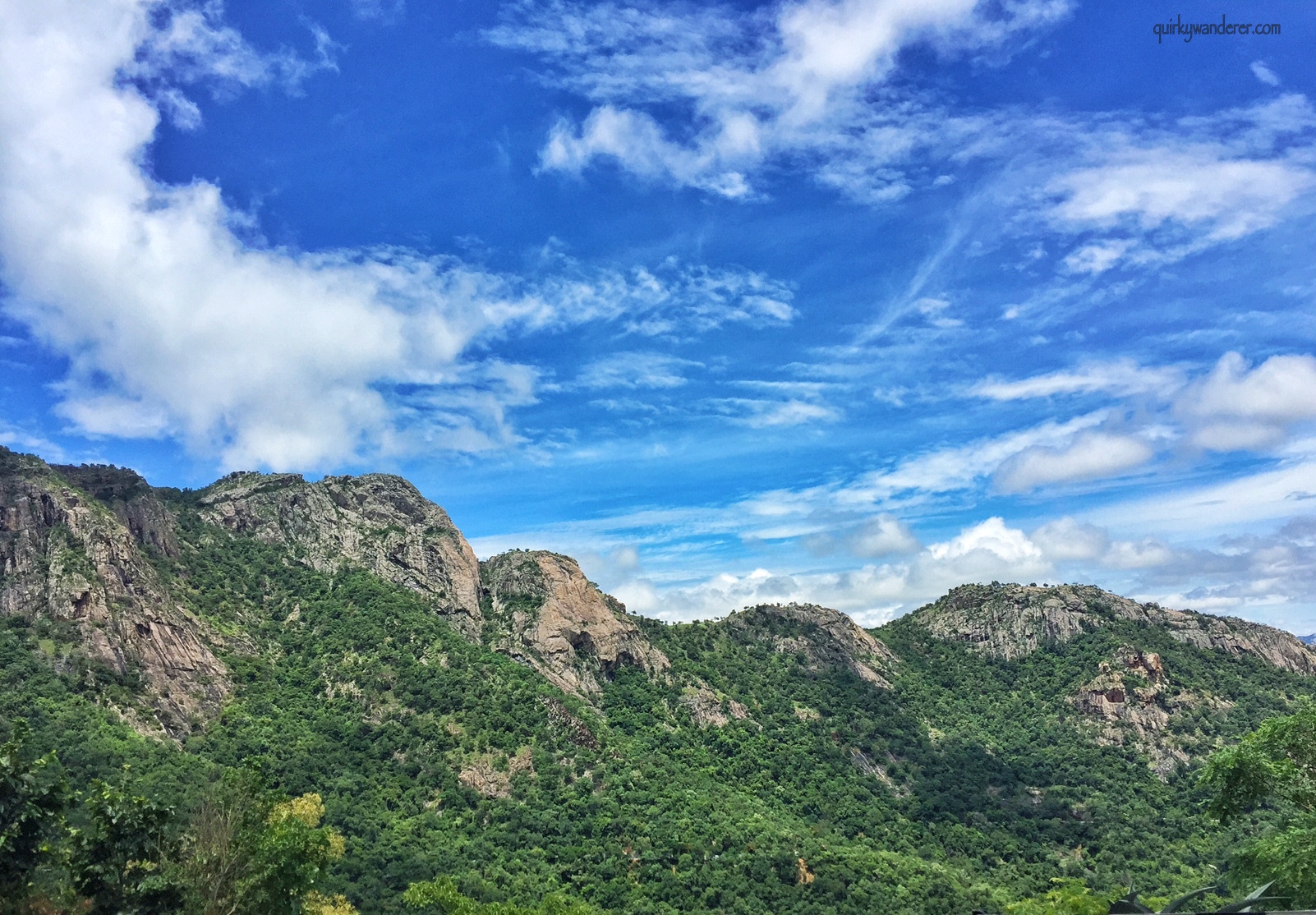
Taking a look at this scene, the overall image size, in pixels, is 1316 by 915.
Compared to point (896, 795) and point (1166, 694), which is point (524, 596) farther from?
point (1166, 694)

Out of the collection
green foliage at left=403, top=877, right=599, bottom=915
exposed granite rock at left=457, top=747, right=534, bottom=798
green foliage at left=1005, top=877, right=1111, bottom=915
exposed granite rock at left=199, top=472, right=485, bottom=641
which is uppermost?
exposed granite rock at left=199, top=472, right=485, bottom=641

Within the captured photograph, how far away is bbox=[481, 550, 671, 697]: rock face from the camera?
124125 mm

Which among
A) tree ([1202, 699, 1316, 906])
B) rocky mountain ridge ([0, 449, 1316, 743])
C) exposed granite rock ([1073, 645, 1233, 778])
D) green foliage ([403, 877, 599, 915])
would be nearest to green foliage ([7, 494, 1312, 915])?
green foliage ([403, 877, 599, 915])

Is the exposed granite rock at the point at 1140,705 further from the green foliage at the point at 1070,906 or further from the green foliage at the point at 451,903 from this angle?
the green foliage at the point at 451,903

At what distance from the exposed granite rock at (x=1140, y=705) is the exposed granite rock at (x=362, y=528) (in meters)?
109

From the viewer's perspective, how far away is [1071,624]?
502 feet

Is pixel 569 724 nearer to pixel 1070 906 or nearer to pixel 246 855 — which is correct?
pixel 1070 906

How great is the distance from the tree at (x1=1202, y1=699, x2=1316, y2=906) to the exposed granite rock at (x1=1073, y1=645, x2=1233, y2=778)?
345 ft

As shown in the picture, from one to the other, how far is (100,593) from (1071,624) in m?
167

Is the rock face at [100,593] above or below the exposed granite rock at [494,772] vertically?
above

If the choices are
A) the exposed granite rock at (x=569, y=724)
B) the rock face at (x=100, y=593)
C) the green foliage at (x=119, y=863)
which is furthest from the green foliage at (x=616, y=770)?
the rock face at (x=100, y=593)

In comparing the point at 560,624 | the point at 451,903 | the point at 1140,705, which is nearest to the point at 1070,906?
the point at 451,903

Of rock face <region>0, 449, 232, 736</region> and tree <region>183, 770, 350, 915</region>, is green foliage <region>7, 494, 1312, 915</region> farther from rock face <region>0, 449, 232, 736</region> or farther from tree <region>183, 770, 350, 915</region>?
rock face <region>0, 449, 232, 736</region>

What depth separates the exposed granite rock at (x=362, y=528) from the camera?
5022 inches
